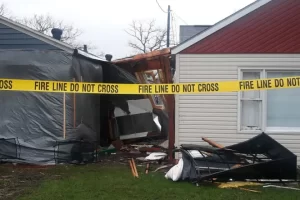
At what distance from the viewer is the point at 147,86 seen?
30.6 ft

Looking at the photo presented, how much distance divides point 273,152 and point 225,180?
1.29 metres

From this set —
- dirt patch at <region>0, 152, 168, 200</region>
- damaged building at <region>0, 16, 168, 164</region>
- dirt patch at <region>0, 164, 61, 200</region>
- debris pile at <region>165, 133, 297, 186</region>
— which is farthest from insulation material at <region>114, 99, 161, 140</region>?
debris pile at <region>165, 133, 297, 186</region>

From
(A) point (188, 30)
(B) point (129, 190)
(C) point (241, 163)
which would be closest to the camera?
(B) point (129, 190)

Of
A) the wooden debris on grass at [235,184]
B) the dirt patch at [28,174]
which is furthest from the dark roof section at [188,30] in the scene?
the wooden debris on grass at [235,184]

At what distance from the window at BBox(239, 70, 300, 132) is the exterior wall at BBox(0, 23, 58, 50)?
549 centimetres

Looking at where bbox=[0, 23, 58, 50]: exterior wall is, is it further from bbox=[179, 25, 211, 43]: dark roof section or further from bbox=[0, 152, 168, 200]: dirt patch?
bbox=[179, 25, 211, 43]: dark roof section

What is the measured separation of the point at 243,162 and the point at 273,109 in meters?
2.22

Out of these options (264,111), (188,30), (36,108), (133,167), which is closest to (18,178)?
(36,108)

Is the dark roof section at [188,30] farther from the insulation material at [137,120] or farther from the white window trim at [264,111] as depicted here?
the white window trim at [264,111]

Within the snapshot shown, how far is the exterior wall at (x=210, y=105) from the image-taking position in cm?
1042

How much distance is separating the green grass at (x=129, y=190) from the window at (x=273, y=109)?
9.45 feet

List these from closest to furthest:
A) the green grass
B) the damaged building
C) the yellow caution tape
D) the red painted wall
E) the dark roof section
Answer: the green grass → the yellow caution tape → the red painted wall → the damaged building → the dark roof section

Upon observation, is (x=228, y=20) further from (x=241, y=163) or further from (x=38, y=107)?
(x=38, y=107)

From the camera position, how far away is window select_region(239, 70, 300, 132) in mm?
10461
